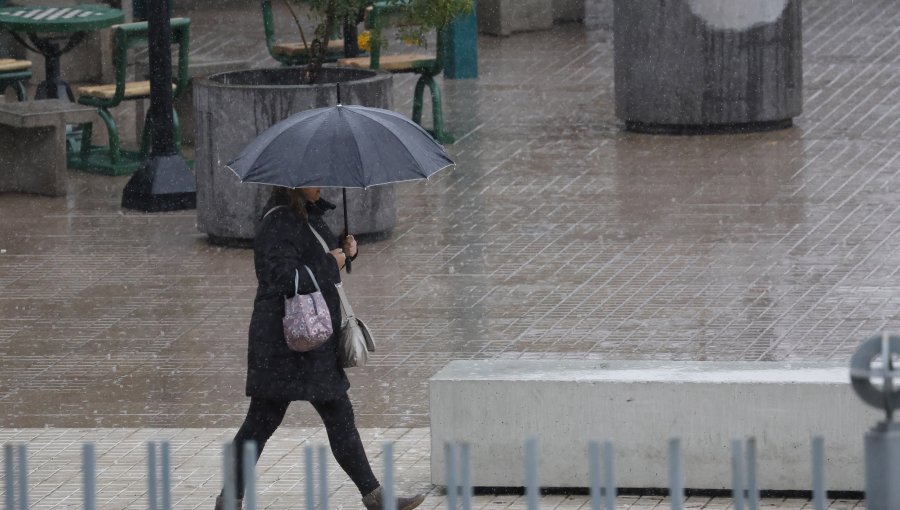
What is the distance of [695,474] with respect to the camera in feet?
21.5

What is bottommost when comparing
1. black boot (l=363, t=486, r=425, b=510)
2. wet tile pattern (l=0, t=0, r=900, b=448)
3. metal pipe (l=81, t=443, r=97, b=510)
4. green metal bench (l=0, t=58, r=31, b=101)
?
wet tile pattern (l=0, t=0, r=900, b=448)

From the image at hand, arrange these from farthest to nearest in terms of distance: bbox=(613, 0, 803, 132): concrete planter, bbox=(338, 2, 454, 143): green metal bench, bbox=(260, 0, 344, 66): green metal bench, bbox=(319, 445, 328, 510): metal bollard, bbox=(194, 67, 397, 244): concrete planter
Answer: bbox=(260, 0, 344, 66): green metal bench < bbox=(613, 0, 803, 132): concrete planter < bbox=(338, 2, 454, 143): green metal bench < bbox=(194, 67, 397, 244): concrete planter < bbox=(319, 445, 328, 510): metal bollard

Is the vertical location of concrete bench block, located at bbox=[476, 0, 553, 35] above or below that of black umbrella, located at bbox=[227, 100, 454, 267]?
below

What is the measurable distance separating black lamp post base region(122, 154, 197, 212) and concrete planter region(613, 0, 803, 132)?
4.20 meters

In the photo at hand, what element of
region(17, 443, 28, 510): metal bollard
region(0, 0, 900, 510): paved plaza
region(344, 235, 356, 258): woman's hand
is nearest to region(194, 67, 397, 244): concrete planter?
region(0, 0, 900, 510): paved plaza

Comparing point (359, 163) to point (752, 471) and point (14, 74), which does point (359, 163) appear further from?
point (14, 74)

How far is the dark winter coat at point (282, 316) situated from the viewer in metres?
6.36

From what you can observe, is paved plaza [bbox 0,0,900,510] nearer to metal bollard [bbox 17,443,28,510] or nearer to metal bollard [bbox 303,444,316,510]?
metal bollard [bbox 17,443,28,510]

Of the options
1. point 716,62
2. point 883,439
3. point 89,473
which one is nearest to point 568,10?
point 716,62

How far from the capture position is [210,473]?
6988mm

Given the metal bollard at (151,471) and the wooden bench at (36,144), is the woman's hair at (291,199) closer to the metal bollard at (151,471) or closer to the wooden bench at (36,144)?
the metal bollard at (151,471)

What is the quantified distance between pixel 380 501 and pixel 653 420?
1030 mm

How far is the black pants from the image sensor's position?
6.43 meters

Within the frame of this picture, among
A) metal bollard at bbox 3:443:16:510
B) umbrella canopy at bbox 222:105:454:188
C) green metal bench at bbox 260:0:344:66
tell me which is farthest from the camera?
green metal bench at bbox 260:0:344:66
